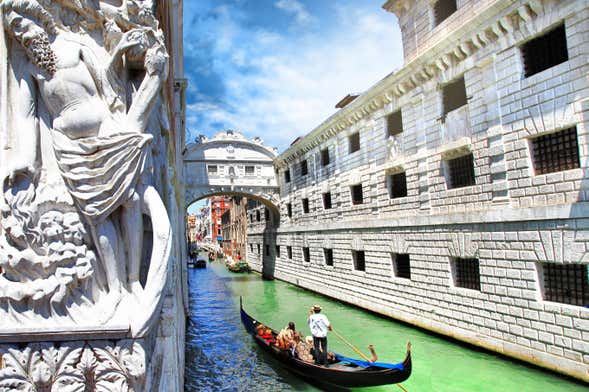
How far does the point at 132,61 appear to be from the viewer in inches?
98.4

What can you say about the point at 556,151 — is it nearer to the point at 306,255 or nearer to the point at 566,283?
the point at 566,283

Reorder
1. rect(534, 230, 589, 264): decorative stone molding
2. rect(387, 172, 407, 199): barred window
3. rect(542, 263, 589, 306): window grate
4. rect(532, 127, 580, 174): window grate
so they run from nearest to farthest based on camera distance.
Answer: rect(534, 230, 589, 264): decorative stone molding → rect(542, 263, 589, 306): window grate → rect(532, 127, 580, 174): window grate → rect(387, 172, 407, 199): barred window

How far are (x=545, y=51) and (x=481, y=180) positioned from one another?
2831mm

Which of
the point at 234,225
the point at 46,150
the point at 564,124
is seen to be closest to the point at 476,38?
the point at 564,124

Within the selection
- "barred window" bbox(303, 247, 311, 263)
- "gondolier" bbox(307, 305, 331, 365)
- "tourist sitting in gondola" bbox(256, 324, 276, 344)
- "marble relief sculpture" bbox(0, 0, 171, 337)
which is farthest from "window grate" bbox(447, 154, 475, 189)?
"barred window" bbox(303, 247, 311, 263)

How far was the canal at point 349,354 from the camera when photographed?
6.74 m

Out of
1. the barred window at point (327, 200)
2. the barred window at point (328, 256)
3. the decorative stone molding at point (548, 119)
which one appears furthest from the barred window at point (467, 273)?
the barred window at point (327, 200)

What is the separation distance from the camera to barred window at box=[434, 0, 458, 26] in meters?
10.2

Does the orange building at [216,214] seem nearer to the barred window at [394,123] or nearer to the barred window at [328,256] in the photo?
the barred window at [328,256]

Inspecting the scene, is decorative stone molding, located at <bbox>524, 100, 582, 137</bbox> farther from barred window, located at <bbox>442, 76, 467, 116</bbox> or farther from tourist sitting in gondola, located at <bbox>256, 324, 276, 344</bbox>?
tourist sitting in gondola, located at <bbox>256, 324, 276, 344</bbox>

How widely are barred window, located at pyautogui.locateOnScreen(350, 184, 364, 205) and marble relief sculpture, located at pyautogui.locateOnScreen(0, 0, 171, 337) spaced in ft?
39.7

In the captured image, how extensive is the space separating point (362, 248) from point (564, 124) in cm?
770

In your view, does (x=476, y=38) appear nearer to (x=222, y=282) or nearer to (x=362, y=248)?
(x=362, y=248)

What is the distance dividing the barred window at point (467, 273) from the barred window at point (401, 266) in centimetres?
195
